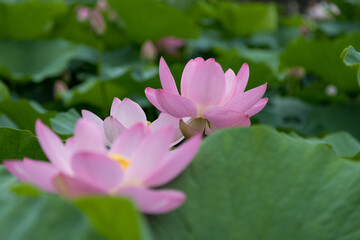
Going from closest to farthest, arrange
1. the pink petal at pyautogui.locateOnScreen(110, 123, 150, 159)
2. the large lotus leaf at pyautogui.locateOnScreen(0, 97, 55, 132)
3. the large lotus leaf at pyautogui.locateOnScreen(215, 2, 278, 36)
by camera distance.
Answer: the pink petal at pyautogui.locateOnScreen(110, 123, 150, 159) → the large lotus leaf at pyautogui.locateOnScreen(0, 97, 55, 132) → the large lotus leaf at pyautogui.locateOnScreen(215, 2, 278, 36)

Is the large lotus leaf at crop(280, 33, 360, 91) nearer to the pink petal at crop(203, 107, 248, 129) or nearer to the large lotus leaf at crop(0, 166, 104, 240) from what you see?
the pink petal at crop(203, 107, 248, 129)

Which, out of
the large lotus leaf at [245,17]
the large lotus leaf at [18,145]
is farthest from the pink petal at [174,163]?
the large lotus leaf at [245,17]

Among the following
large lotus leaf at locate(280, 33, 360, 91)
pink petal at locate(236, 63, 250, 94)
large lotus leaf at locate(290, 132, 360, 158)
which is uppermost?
pink petal at locate(236, 63, 250, 94)

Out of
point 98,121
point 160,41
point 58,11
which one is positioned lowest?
point 160,41

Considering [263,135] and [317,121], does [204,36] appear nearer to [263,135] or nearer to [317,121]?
[317,121]

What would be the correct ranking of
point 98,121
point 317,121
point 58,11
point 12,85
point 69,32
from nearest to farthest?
point 98,121
point 317,121
point 12,85
point 58,11
point 69,32

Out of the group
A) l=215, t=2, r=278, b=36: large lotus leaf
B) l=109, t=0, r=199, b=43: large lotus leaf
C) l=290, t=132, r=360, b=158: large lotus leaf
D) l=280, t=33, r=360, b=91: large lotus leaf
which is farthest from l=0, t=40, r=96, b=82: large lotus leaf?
l=290, t=132, r=360, b=158: large lotus leaf

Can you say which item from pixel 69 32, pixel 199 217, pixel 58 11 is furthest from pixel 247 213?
pixel 69 32
